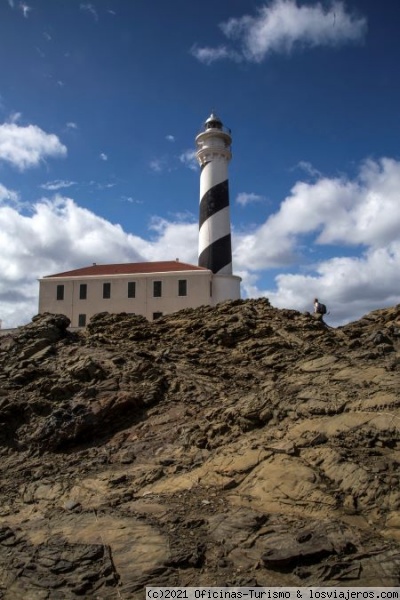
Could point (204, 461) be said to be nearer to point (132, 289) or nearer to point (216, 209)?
point (132, 289)

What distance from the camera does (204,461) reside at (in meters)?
8.10

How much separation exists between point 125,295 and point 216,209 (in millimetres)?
7593

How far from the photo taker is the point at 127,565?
20.2ft

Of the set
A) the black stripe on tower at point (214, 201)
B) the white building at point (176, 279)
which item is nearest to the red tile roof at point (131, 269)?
the white building at point (176, 279)

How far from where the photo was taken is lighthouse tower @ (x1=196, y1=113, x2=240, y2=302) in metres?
30.7

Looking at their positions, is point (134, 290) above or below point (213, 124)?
below

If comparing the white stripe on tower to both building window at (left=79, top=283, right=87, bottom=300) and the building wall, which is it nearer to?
the building wall

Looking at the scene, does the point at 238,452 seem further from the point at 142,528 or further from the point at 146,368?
the point at 146,368

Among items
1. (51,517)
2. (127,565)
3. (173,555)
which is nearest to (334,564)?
(173,555)

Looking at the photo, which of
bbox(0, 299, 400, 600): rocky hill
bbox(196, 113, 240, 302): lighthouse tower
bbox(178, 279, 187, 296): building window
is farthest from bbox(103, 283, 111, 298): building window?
bbox(0, 299, 400, 600): rocky hill

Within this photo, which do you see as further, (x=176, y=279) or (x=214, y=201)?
(x=214, y=201)

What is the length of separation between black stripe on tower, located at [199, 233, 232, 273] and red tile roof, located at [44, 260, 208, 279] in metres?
0.63

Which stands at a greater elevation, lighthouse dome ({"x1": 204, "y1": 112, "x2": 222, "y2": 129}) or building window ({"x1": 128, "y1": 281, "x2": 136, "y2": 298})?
lighthouse dome ({"x1": 204, "y1": 112, "x2": 222, "y2": 129})

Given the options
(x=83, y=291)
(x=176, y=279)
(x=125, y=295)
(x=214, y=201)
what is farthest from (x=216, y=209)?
(x=83, y=291)
